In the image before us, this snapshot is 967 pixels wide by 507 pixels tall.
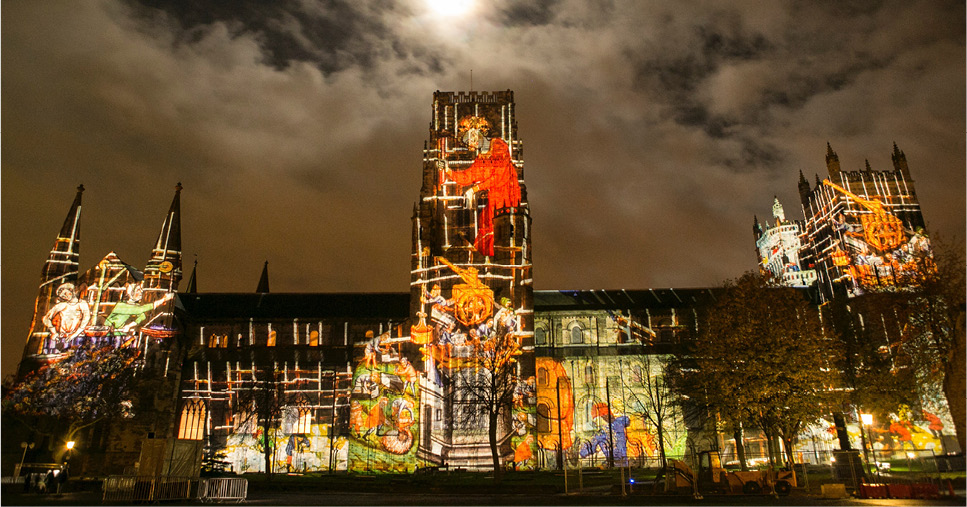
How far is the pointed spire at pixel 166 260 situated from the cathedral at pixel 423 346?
203 mm

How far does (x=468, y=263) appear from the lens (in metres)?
57.8

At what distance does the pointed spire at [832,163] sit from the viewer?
234 ft

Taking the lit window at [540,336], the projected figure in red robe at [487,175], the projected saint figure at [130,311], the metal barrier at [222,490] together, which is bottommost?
the metal barrier at [222,490]

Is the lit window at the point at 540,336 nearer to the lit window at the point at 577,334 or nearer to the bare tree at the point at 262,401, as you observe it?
the lit window at the point at 577,334

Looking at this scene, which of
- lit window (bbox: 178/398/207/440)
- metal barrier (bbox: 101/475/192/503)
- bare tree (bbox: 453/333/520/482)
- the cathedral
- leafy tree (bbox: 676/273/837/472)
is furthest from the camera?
lit window (bbox: 178/398/207/440)

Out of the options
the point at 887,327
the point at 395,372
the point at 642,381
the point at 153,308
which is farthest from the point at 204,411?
the point at 887,327

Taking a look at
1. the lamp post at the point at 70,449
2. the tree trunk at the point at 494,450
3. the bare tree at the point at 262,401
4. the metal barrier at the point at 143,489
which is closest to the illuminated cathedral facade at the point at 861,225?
the tree trunk at the point at 494,450

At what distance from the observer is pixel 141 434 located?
54844 mm

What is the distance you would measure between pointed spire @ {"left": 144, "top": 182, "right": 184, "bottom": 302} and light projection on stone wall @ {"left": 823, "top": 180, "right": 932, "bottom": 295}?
232 feet

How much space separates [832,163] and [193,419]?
76.1 meters

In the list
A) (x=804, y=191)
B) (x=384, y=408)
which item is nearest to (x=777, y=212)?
(x=804, y=191)

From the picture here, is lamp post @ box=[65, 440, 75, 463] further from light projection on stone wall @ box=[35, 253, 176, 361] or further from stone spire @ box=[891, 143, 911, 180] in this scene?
stone spire @ box=[891, 143, 911, 180]

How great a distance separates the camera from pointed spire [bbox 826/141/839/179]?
71188 mm

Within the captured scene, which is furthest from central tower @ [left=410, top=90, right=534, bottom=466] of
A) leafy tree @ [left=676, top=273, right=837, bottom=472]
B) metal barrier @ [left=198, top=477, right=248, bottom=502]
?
metal barrier @ [left=198, top=477, right=248, bottom=502]
